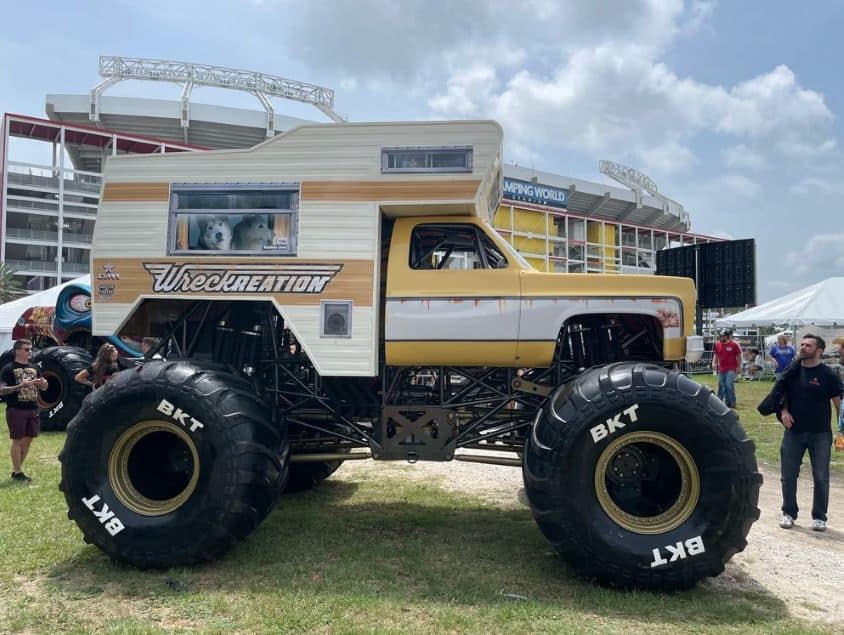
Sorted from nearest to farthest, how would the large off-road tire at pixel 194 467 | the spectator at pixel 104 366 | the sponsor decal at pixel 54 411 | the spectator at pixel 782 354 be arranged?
the large off-road tire at pixel 194 467
the spectator at pixel 104 366
the sponsor decal at pixel 54 411
the spectator at pixel 782 354

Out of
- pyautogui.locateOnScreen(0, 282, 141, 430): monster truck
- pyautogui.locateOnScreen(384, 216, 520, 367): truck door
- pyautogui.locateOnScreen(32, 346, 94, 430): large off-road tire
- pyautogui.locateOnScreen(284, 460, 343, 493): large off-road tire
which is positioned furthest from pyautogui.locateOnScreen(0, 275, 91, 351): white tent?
pyautogui.locateOnScreen(384, 216, 520, 367): truck door

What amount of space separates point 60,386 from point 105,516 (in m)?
8.35

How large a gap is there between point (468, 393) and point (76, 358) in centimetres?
923

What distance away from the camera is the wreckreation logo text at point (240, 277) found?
5.02m

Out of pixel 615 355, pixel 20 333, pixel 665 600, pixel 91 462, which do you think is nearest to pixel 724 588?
pixel 665 600

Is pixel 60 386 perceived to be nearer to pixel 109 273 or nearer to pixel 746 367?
pixel 109 273

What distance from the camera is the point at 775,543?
541cm

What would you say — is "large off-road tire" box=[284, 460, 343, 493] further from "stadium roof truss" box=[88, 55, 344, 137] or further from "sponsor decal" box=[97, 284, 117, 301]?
"stadium roof truss" box=[88, 55, 344, 137]

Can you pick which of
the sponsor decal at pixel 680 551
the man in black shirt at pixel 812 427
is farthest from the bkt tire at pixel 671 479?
the man in black shirt at pixel 812 427

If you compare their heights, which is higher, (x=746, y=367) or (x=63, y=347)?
(x=63, y=347)

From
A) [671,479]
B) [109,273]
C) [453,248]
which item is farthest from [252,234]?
[671,479]

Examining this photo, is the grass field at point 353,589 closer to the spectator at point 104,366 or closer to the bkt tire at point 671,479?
the bkt tire at point 671,479

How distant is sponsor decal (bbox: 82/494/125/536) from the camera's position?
453 centimetres

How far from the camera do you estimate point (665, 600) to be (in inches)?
159
